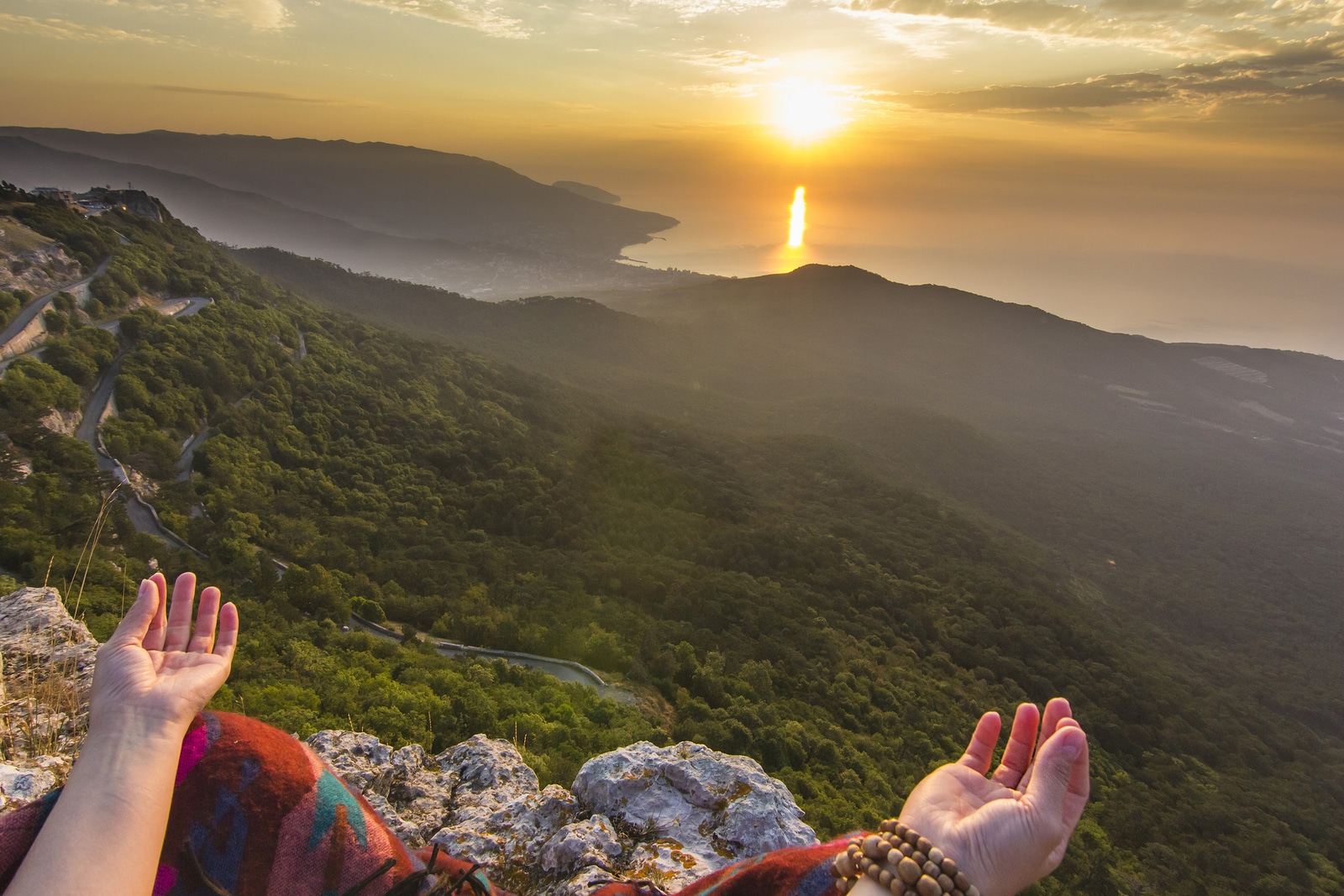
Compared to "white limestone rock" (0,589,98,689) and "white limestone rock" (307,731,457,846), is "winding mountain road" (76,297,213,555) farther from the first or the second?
"white limestone rock" (307,731,457,846)

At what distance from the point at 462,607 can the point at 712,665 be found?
A: 693 centimetres

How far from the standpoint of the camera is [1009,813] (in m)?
1.90

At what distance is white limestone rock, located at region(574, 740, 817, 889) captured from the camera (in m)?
4.27

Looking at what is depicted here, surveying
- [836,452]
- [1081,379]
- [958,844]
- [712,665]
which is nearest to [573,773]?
[958,844]

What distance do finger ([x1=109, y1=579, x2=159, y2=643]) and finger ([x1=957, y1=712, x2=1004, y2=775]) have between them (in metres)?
2.91

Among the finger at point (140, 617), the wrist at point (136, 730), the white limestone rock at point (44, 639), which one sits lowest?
the white limestone rock at point (44, 639)

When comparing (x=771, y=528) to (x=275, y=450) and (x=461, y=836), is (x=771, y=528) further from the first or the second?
(x=461, y=836)

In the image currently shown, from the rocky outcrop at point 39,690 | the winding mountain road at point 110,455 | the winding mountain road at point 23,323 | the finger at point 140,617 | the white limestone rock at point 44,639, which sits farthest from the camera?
the winding mountain road at point 23,323

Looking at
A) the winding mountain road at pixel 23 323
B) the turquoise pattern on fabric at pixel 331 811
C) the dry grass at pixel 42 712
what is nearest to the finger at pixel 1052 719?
the turquoise pattern on fabric at pixel 331 811

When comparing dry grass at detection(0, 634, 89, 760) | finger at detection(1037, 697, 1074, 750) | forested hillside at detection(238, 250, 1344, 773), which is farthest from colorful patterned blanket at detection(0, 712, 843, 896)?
forested hillside at detection(238, 250, 1344, 773)

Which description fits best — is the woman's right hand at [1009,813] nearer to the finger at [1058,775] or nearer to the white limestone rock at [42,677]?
the finger at [1058,775]

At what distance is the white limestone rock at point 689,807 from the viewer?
4270 mm

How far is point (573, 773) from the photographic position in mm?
7523

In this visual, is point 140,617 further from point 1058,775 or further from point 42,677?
point 42,677
